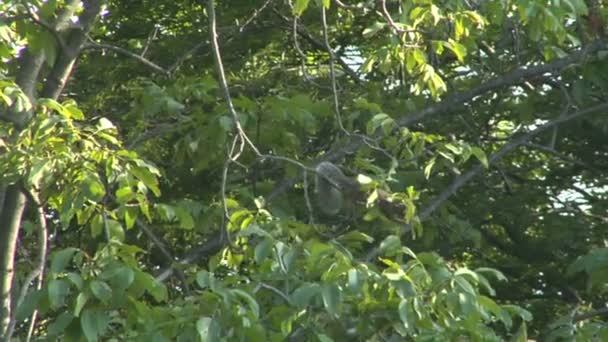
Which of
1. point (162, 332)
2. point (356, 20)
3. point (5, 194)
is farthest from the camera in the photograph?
point (356, 20)

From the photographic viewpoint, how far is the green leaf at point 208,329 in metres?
3.67

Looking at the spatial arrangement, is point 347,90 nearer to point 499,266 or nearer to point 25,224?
point 499,266

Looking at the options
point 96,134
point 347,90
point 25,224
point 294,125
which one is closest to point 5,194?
point 25,224

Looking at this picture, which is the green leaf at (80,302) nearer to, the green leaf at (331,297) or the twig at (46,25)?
the green leaf at (331,297)

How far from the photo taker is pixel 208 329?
12.1ft

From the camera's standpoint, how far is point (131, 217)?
4.62 m

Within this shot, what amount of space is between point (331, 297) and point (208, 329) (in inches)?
15.0

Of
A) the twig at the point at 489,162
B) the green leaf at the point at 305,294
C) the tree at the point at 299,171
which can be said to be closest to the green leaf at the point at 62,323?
the tree at the point at 299,171

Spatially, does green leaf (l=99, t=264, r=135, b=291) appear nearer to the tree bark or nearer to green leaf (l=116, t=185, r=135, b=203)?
green leaf (l=116, t=185, r=135, b=203)

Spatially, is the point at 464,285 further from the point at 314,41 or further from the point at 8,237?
the point at 314,41

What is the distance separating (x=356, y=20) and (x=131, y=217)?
288 centimetres

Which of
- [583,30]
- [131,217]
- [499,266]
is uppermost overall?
[583,30]

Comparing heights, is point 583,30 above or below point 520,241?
above

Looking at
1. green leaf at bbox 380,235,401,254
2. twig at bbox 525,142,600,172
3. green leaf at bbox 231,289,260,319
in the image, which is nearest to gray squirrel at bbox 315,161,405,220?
green leaf at bbox 380,235,401,254
